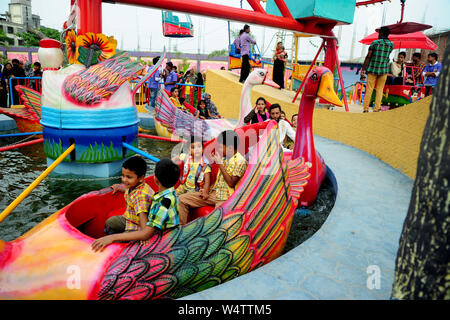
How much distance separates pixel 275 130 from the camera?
2.80 metres

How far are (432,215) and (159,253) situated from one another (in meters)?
1.55

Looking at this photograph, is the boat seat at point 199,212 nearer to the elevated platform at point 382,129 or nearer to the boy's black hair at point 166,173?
the boy's black hair at point 166,173

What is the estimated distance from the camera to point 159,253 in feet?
6.80

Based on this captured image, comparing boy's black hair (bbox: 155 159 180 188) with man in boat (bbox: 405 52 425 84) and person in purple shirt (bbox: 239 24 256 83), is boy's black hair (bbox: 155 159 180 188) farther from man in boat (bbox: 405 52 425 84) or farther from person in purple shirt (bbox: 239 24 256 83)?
man in boat (bbox: 405 52 425 84)

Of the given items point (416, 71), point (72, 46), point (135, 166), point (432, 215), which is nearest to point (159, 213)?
point (135, 166)

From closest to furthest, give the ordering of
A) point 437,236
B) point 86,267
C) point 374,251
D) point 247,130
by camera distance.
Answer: point 437,236 → point 86,267 → point 374,251 → point 247,130

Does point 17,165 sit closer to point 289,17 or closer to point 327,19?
point 289,17

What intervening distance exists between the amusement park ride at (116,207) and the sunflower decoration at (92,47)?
0.04 feet

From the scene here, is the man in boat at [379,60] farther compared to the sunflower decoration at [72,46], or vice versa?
the man in boat at [379,60]

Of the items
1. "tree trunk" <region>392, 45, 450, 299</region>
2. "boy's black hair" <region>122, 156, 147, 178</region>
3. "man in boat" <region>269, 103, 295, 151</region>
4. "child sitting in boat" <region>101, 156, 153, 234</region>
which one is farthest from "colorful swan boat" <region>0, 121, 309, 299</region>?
"man in boat" <region>269, 103, 295, 151</region>

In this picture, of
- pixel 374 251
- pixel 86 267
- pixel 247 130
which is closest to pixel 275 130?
pixel 247 130

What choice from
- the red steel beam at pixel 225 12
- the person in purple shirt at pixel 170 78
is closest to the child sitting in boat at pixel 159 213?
the red steel beam at pixel 225 12

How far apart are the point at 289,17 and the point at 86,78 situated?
4.21 m

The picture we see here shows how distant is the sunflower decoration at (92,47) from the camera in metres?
4.50
